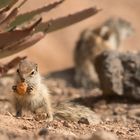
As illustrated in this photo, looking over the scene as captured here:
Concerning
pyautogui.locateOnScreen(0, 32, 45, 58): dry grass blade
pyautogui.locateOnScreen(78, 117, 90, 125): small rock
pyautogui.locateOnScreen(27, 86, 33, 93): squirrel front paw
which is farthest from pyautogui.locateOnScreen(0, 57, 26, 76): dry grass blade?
pyautogui.locateOnScreen(78, 117, 90, 125): small rock

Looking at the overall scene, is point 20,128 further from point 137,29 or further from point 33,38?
point 137,29

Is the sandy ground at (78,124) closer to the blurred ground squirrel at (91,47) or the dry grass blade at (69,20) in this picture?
the dry grass blade at (69,20)

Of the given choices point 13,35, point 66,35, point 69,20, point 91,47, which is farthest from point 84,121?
point 66,35

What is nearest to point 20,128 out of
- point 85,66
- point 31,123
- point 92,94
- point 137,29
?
point 31,123

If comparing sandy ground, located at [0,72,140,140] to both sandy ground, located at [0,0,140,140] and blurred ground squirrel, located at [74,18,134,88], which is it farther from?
blurred ground squirrel, located at [74,18,134,88]

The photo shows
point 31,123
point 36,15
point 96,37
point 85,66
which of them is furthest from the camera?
point 96,37

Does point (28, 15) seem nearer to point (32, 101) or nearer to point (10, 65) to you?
point (10, 65)

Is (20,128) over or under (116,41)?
under
